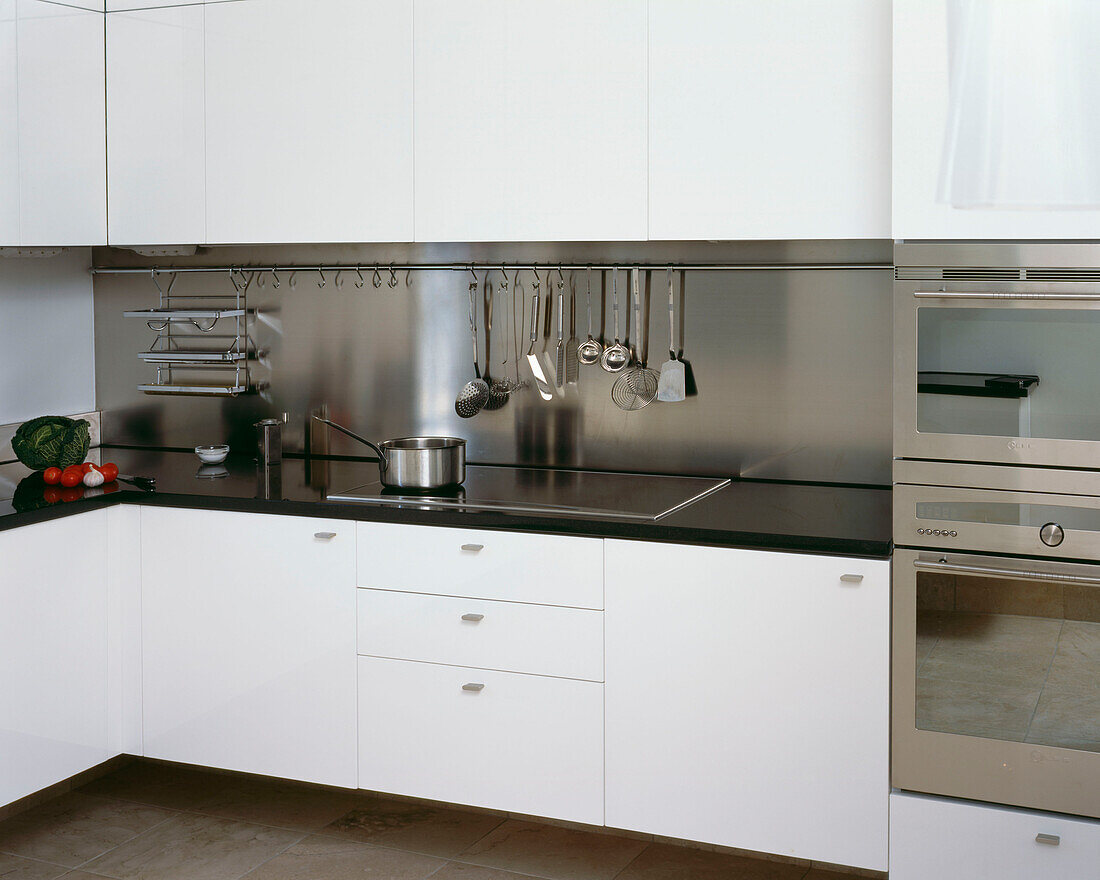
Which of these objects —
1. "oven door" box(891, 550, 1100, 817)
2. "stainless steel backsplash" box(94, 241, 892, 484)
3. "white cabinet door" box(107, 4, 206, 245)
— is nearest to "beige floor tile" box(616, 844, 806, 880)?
"oven door" box(891, 550, 1100, 817)

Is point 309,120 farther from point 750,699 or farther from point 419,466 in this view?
point 750,699

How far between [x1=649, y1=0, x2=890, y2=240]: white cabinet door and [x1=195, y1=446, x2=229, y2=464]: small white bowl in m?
1.35

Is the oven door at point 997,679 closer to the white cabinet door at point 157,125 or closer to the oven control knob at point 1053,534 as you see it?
the oven control knob at point 1053,534

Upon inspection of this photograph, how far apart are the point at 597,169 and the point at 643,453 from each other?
2.54 ft

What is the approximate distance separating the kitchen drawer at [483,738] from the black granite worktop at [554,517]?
0.34 m

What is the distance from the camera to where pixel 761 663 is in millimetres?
2316

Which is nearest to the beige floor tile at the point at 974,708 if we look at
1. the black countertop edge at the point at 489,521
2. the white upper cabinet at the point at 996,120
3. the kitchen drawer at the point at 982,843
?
the kitchen drawer at the point at 982,843

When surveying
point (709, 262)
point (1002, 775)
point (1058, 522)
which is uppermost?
point (709, 262)

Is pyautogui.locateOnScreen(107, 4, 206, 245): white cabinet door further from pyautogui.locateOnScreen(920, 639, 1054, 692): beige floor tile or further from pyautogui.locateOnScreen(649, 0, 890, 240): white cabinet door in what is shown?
pyautogui.locateOnScreen(920, 639, 1054, 692): beige floor tile

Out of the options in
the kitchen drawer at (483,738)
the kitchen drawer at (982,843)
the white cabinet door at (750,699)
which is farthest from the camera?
the kitchen drawer at (483,738)

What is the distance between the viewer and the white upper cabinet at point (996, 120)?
205 centimetres

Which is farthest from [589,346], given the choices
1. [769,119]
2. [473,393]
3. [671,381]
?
[769,119]

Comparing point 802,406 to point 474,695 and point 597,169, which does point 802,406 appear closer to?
point 597,169

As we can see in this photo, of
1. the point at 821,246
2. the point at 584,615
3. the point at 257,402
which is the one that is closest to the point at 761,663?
the point at 584,615
